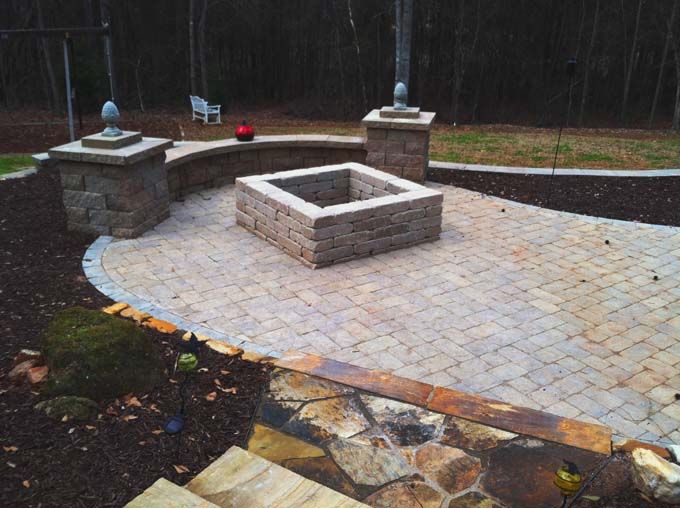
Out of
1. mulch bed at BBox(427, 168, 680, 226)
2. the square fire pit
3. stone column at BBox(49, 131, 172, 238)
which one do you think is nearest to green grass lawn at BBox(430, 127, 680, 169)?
mulch bed at BBox(427, 168, 680, 226)

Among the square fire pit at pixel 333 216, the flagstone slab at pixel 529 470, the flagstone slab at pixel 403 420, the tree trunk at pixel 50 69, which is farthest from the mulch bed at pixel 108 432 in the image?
the tree trunk at pixel 50 69

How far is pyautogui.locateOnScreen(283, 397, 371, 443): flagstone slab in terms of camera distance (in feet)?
10.8

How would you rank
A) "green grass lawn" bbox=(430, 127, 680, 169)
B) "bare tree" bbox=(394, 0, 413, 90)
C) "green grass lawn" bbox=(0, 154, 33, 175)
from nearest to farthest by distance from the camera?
"green grass lawn" bbox=(0, 154, 33, 175) < "green grass lawn" bbox=(430, 127, 680, 169) < "bare tree" bbox=(394, 0, 413, 90)

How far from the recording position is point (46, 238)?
21.0 feet

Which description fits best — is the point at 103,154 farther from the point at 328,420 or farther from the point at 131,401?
the point at 328,420

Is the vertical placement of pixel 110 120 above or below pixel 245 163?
above

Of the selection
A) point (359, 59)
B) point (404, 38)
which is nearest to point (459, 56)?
point (359, 59)

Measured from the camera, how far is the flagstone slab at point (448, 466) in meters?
2.95

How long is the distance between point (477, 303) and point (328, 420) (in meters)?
2.44

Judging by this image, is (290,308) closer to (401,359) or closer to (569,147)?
(401,359)

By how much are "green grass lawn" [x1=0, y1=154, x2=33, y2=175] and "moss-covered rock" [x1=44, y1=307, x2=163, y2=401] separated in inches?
243

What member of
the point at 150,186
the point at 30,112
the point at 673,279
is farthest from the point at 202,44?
the point at 673,279

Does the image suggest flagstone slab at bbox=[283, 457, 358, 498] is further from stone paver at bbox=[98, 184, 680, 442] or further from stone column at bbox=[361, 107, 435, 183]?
stone column at bbox=[361, 107, 435, 183]

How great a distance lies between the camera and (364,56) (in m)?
20.8
